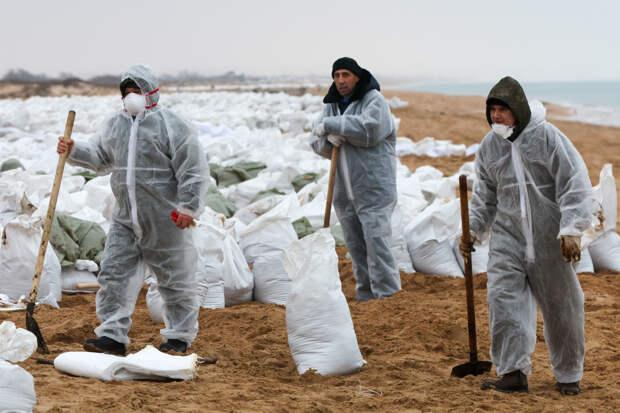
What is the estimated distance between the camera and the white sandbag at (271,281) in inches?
226

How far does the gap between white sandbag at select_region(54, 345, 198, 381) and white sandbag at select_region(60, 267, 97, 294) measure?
2.26 m

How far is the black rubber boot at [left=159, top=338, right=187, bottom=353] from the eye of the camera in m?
4.31

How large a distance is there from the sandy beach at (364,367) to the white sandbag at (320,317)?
79mm

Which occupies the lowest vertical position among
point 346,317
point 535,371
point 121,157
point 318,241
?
point 535,371

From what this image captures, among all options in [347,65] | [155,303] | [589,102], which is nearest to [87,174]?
[155,303]

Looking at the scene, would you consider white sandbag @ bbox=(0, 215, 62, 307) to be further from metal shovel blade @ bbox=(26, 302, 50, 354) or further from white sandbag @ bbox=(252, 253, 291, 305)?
white sandbag @ bbox=(252, 253, 291, 305)

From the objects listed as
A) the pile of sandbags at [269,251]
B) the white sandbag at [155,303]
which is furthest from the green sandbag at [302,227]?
the white sandbag at [155,303]

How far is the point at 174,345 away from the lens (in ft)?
14.3

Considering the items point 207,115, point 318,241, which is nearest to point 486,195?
point 318,241

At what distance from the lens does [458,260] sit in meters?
6.46

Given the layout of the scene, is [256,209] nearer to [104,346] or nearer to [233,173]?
[233,173]

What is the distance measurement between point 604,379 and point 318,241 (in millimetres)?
1606

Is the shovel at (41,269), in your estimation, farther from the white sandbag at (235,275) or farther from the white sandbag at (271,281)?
the white sandbag at (271,281)

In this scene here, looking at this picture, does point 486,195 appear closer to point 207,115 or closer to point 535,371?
point 535,371
